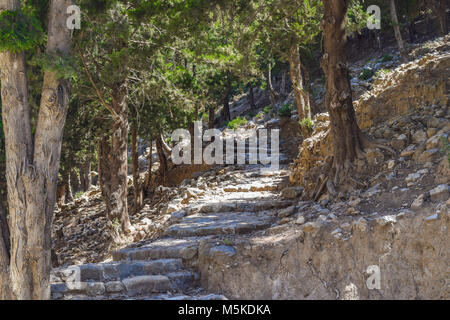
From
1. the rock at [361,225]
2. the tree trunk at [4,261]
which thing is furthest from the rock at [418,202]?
the tree trunk at [4,261]

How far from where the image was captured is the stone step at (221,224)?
7.07m

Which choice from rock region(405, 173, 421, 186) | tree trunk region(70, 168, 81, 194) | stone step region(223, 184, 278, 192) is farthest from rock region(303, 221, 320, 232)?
tree trunk region(70, 168, 81, 194)

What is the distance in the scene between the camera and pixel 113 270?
18.4 feet

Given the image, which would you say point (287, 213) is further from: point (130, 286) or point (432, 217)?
point (130, 286)

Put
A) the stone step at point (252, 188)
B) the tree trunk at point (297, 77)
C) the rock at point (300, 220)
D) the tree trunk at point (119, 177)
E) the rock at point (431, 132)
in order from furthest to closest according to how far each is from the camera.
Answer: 1. the tree trunk at point (297, 77)
2. the stone step at point (252, 188)
3. the tree trunk at point (119, 177)
4. the rock at point (431, 132)
5. the rock at point (300, 220)

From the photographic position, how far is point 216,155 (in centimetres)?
1662

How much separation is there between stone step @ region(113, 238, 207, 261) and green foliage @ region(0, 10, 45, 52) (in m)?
3.37

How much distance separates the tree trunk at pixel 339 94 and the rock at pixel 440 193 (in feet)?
7.34

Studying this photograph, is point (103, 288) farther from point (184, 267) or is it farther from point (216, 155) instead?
point (216, 155)

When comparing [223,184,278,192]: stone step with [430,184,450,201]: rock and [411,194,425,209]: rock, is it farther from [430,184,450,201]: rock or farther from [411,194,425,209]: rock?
[430,184,450,201]: rock

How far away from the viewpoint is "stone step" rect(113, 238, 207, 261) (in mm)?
6164

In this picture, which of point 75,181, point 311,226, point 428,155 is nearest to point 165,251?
point 311,226

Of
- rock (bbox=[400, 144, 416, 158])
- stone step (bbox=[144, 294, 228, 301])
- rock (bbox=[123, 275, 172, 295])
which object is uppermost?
rock (bbox=[400, 144, 416, 158])

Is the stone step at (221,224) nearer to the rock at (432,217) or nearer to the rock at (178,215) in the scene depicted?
the rock at (178,215)
